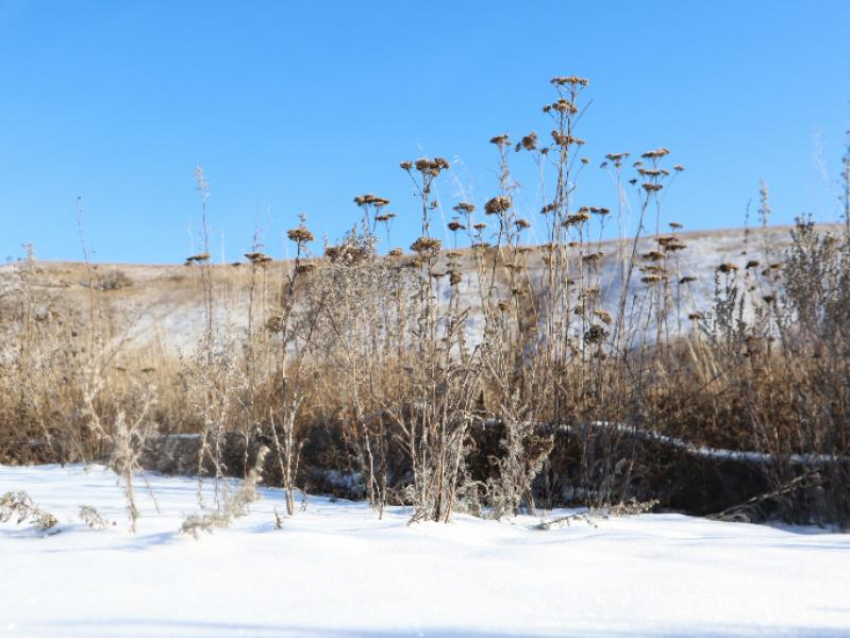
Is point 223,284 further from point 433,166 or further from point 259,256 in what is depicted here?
point 433,166

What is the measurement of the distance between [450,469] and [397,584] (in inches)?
57.5

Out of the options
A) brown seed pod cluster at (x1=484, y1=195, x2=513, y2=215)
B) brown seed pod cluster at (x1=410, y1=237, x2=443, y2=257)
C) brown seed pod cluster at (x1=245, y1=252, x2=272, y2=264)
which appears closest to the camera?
brown seed pod cluster at (x1=410, y1=237, x2=443, y2=257)

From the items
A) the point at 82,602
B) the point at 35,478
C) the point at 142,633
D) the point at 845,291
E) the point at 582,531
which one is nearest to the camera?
the point at 142,633

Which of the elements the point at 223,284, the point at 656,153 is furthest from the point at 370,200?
the point at 223,284

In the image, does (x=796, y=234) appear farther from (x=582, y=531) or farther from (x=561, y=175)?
(x=582, y=531)

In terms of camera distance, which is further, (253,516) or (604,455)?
(604,455)

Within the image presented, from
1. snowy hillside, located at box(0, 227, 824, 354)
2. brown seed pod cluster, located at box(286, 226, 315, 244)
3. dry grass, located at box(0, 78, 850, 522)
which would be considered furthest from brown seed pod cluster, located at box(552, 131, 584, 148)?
snowy hillside, located at box(0, 227, 824, 354)

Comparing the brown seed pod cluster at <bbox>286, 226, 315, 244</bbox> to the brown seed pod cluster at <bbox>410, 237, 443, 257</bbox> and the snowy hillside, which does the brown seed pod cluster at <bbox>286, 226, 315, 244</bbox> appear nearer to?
the brown seed pod cluster at <bbox>410, 237, 443, 257</bbox>

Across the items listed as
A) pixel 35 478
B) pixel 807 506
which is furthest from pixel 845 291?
pixel 35 478

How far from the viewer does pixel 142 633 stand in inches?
57.4

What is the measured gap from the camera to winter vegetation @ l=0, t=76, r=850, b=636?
172 cm

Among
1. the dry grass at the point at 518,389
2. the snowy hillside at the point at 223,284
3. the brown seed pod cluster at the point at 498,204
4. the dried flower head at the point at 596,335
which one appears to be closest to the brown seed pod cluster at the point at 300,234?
the dry grass at the point at 518,389

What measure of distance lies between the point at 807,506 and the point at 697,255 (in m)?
12.0

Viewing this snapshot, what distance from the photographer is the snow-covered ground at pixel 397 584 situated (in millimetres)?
1546
